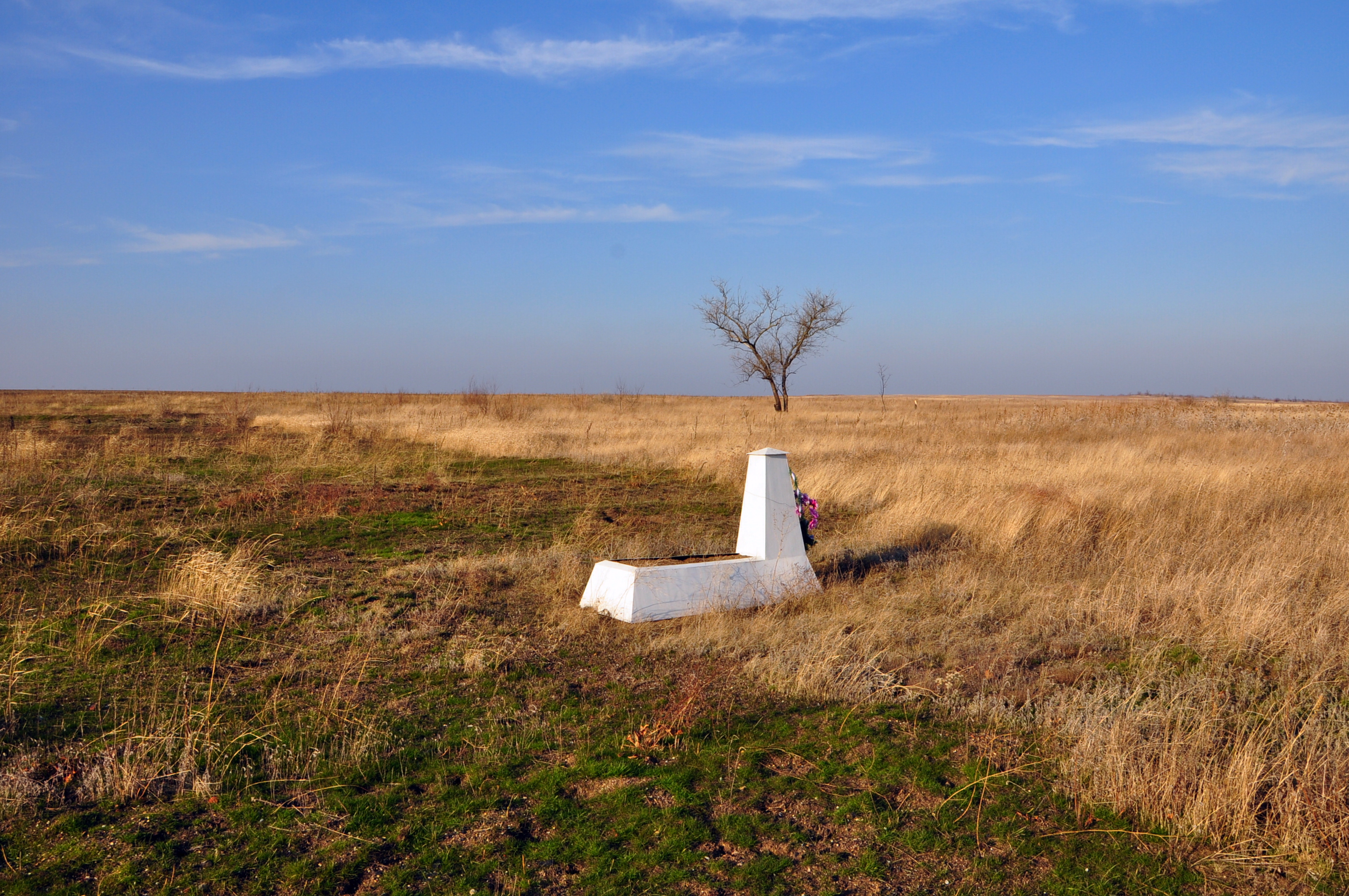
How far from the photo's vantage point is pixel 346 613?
6559 millimetres

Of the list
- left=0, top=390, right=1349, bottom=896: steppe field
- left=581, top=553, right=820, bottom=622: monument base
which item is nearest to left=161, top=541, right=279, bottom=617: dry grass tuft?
left=0, top=390, right=1349, bottom=896: steppe field

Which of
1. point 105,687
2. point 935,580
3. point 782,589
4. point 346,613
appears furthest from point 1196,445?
point 105,687

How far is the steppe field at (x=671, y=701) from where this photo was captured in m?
3.21

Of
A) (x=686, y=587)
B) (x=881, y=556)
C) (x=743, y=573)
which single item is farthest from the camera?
(x=881, y=556)

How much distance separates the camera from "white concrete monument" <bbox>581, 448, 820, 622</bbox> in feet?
21.1

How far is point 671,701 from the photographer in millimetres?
4809

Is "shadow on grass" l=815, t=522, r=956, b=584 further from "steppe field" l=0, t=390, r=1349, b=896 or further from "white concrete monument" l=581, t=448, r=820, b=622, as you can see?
"white concrete monument" l=581, t=448, r=820, b=622

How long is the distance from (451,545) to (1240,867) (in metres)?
7.87

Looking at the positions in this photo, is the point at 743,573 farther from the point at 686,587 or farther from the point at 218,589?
the point at 218,589

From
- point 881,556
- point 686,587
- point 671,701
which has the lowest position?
point 671,701

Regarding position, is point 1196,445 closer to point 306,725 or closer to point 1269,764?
point 1269,764

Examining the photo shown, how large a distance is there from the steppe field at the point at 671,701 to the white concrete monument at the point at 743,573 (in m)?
0.21

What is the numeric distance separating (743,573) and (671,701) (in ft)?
7.21

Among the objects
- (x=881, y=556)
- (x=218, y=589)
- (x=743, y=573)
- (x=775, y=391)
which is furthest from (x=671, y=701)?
(x=775, y=391)
